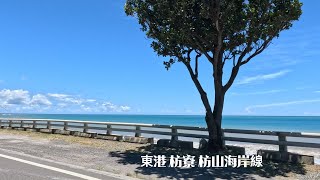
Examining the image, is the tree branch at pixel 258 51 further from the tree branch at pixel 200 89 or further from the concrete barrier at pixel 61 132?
the concrete barrier at pixel 61 132

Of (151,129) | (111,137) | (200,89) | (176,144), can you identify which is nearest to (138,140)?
(111,137)

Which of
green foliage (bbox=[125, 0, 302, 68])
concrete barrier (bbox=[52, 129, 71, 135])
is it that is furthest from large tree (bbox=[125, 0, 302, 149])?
concrete barrier (bbox=[52, 129, 71, 135])

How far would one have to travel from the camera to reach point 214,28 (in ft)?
43.1

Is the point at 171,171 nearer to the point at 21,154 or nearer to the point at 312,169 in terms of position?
the point at 312,169

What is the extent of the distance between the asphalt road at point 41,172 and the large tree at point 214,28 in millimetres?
5601

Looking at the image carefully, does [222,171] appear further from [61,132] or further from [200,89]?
[61,132]

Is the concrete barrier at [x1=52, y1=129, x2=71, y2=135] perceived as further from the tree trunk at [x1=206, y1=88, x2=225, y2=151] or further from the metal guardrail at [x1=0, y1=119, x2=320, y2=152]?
the tree trunk at [x1=206, y1=88, x2=225, y2=151]

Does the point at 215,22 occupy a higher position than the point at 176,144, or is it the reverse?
the point at 215,22

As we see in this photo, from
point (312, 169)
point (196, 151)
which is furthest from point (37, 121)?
point (312, 169)

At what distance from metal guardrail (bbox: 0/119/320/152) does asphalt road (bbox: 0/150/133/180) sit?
18.7 feet

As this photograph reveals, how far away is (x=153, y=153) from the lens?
44.4 feet

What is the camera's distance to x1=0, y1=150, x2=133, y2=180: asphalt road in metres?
8.91

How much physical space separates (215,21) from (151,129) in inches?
474

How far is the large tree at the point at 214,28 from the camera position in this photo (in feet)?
40.3
